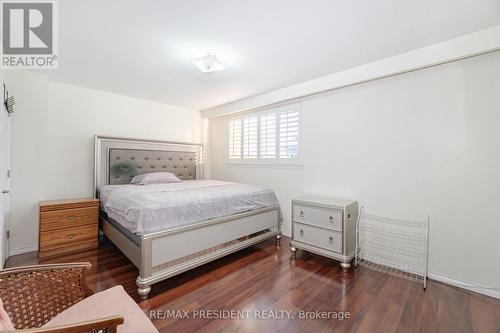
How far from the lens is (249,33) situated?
1.93 meters

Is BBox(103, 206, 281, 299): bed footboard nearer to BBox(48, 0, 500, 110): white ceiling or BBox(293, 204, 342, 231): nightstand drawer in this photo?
BBox(293, 204, 342, 231): nightstand drawer

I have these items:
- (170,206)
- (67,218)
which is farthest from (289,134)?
(67,218)

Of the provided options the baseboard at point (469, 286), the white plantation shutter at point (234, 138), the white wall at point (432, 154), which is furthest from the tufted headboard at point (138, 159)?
the baseboard at point (469, 286)

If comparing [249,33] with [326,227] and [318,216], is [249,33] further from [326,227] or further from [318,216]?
[326,227]

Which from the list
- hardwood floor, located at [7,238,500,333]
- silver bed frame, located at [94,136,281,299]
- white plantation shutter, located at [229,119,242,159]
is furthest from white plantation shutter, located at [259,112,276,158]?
hardwood floor, located at [7,238,500,333]

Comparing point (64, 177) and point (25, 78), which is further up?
point (25, 78)

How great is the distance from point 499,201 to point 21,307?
3.43 m

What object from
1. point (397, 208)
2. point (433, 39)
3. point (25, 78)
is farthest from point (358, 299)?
point (25, 78)

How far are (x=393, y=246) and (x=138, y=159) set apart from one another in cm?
385

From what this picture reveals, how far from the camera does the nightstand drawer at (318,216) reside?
2.47 metres

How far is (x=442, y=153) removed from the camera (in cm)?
217

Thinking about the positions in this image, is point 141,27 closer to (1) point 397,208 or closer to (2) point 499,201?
(1) point 397,208

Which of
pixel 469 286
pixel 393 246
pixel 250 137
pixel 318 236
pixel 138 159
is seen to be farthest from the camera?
pixel 250 137

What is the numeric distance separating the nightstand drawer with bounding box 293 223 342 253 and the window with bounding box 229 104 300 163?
109 cm
